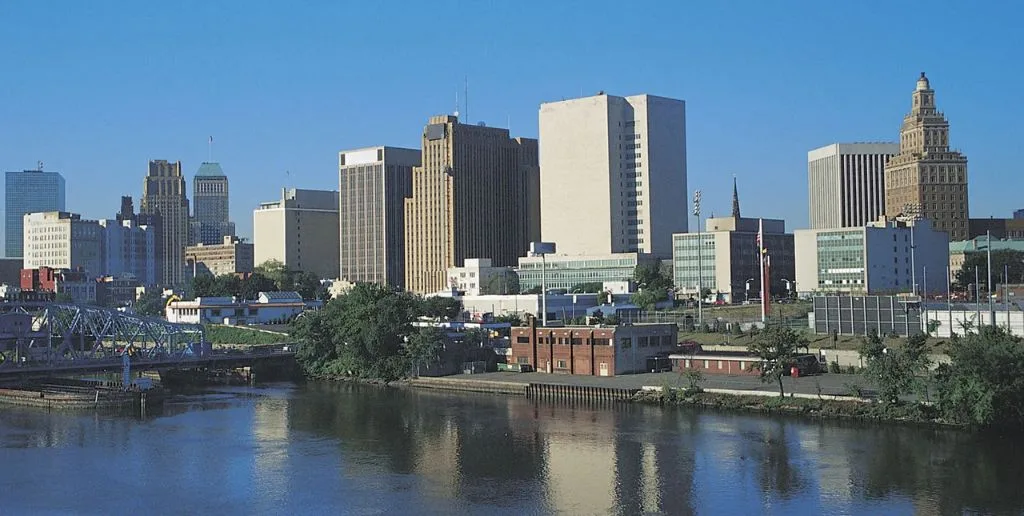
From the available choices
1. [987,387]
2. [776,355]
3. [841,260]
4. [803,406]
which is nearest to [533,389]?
[776,355]

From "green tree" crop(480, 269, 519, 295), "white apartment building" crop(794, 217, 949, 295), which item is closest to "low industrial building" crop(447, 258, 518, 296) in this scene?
"green tree" crop(480, 269, 519, 295)

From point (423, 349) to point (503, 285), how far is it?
73173mm

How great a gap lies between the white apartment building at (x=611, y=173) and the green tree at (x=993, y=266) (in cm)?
3911

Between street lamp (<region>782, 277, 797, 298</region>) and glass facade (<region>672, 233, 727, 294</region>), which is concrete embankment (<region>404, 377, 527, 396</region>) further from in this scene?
glass facade (<region>672, 233, 727, 294</region>)

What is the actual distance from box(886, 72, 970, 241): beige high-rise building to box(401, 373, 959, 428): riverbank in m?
108

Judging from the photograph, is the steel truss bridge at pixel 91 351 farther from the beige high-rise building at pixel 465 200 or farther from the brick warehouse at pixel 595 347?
the beige high-rise building at pixel 465 200

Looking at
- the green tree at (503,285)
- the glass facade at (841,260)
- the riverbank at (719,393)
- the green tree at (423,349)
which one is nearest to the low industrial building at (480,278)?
the green tree at (503,285)

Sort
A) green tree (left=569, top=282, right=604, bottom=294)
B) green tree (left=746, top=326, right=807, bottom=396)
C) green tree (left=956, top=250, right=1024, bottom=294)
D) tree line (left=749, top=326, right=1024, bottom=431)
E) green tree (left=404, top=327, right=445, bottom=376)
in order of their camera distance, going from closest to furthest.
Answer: tree line (left=749, top=326, right=1024, bottom=431)
green tree (left=746, top=326, right=807, bottom=396)
green tree (left=404, top=327, right=445, bottom=376)
green tree (left=956, top=250, right=1024, bottom=294)
green tree (left=569, top=282, right=604, bottom=294)

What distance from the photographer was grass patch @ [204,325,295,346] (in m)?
123

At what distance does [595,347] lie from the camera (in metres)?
84.3

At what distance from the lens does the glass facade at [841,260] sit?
127562 millimetres

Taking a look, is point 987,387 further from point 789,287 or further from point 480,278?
point 480,278

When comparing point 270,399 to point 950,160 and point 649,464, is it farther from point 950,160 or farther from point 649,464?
point 950,160

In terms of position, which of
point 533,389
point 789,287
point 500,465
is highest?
point 789,287
